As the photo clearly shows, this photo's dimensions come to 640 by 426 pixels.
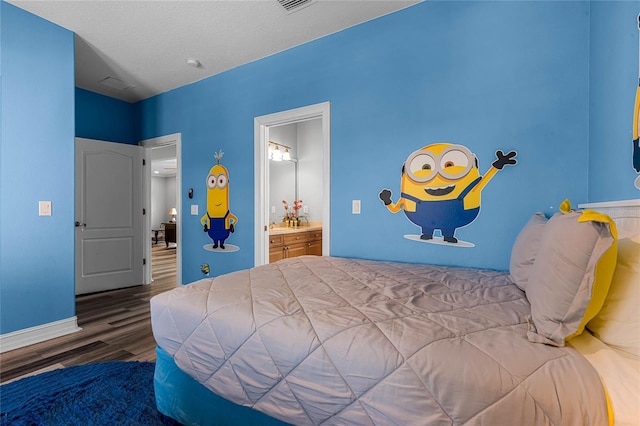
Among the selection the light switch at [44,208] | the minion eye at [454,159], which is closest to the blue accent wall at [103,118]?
the light switch at [44,208]

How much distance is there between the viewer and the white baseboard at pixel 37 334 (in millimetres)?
2357

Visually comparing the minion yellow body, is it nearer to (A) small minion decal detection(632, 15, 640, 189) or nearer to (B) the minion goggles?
(B) the minion goggles

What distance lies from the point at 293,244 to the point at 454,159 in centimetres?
244

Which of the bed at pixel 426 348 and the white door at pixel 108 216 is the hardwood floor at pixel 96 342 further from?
the bed at pixel 426 348

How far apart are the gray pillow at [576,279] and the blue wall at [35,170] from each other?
11.5ft

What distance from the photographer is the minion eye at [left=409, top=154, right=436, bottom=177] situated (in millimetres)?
2291

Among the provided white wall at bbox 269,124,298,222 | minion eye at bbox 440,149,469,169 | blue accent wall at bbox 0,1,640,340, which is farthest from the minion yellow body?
minion eye at bbox 440,149,469,169

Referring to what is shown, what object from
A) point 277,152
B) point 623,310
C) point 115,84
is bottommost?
point 623,310

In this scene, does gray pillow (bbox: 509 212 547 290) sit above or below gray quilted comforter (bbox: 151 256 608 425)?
above

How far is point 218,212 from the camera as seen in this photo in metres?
3.56

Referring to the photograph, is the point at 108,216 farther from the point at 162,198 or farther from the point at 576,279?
the point at 162,198

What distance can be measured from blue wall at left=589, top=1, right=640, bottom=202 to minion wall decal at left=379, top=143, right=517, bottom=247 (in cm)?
46

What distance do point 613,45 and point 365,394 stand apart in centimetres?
203

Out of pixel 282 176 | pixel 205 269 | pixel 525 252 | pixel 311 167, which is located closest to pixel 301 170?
pixel 311 167
